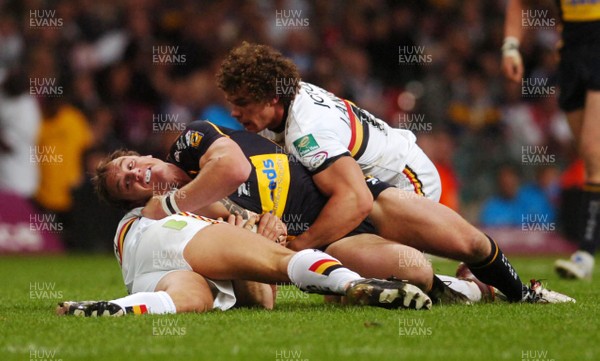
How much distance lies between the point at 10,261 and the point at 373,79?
5.17 meters

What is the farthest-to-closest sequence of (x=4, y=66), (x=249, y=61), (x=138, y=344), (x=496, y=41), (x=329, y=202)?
(x=496, y=41)
(x=4, y=66)
(x=249, y=61)
(x=329, y=202)
(x=138, y=344)

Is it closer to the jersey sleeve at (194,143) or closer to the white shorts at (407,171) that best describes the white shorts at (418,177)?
the white shorts at (407,171)

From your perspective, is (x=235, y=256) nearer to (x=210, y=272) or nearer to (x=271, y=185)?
(x=210, y=272)

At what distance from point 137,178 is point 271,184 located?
735 mm

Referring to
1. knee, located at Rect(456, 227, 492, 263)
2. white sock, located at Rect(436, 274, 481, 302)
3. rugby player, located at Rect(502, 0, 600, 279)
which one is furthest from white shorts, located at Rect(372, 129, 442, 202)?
rugby player, located at Rect(502, 0, 600, 279)

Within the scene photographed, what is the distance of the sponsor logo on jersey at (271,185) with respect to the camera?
230 inches

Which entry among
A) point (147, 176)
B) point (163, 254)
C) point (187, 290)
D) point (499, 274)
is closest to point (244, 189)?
point (147, 176)

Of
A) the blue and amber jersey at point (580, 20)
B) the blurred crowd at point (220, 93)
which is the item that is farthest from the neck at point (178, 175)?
the blurred crowd at point (220, 93)

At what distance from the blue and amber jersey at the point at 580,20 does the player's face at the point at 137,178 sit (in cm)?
344

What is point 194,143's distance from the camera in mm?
5723

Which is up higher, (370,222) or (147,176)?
(147,176)

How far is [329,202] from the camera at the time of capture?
5727mm

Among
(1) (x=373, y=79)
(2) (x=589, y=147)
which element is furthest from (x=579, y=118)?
(1) (x=373, y=79)

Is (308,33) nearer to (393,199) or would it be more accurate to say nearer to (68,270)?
(68,270)
